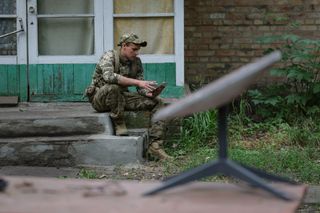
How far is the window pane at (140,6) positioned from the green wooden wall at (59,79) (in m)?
0.71

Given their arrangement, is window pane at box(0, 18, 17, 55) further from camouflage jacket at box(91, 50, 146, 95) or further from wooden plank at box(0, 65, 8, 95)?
camouflage jacket at box(91, 50, 146, 95)

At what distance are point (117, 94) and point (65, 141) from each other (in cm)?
81

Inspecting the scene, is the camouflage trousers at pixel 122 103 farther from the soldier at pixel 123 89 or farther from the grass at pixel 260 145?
the grass at pixel 260 145

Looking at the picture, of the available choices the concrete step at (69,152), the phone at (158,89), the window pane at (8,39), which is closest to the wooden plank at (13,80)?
the window pane at (8,39)

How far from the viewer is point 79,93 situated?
27.9 feet

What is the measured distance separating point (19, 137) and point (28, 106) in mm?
1079

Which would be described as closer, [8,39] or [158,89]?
[158,89]

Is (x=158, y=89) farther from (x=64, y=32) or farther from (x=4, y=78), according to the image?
(x=4, y=78)

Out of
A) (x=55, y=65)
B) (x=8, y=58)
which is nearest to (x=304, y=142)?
(x=55, y=65)

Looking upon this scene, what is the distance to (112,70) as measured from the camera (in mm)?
7223

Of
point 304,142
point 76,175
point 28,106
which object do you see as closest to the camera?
point 76,175

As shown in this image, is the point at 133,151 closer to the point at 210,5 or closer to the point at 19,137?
the point at 19,137

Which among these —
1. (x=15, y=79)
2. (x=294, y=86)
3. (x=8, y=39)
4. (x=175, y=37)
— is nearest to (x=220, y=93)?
(x=175, y=37)

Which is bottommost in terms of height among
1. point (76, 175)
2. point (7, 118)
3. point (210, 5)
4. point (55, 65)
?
point (76, 175)
